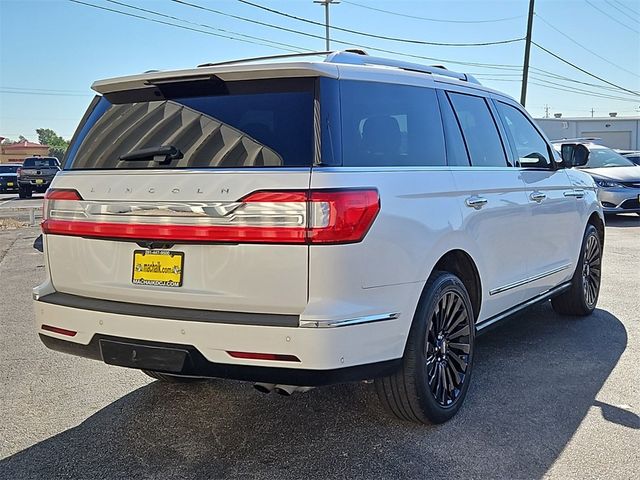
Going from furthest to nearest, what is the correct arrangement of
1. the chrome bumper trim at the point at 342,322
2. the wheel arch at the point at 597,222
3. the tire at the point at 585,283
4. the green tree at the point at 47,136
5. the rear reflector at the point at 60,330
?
1. the green tree at the point at 47,136
2. the wheel arch at the point at 597,222
3. the tire at the point at 585,283
4. the rear reflector at the point at 60,330
5. the chrome bumper trim at the point at 342,322

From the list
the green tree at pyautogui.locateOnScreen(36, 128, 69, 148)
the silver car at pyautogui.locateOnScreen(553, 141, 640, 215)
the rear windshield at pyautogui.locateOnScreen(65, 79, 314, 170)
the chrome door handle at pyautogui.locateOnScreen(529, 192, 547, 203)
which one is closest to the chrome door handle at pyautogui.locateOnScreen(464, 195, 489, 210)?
the chrome door handle at pyautogui.locateOnScreen(529, 192, 547, 203)

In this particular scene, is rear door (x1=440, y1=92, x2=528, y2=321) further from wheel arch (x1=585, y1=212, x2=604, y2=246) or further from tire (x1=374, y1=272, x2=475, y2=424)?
wheel arch (x1=585, y1=212, x2=604, y2=246)

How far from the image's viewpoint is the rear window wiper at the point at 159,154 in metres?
3.17

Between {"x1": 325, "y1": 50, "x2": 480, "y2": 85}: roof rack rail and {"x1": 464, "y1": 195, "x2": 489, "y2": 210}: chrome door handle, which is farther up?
{"x1": 325, "y1": 50, "x2": 480, "y2": 85}: roof rack rail

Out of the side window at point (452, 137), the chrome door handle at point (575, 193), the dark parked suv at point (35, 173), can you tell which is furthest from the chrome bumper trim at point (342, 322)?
the dark parked suv at point (35, 173)

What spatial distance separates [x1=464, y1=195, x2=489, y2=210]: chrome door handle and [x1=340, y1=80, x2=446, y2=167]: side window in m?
0.28

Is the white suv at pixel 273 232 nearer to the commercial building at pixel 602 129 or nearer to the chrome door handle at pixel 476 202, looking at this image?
the chrome door handle at pixel 476 202

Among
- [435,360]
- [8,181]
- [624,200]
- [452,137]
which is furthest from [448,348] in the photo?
[8,181]

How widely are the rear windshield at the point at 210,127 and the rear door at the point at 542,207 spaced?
2274 millimetres

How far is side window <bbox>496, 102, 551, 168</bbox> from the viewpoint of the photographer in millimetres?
4879

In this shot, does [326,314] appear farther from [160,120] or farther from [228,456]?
[160,120]

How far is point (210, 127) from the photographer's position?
3186mm

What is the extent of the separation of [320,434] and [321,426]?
11cm

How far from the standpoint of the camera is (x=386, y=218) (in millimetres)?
3080
